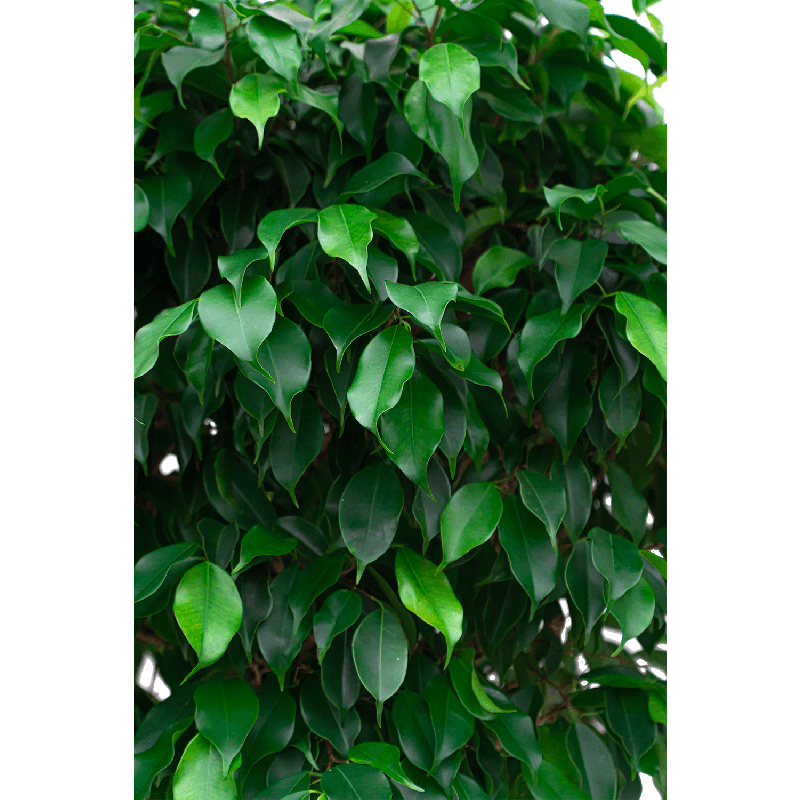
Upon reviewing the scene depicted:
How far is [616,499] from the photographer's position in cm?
93

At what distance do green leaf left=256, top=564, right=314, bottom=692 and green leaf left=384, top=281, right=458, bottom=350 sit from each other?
0.35 m

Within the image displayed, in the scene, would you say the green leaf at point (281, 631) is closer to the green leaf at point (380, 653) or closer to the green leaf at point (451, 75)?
the green leaf at point (380, 653)

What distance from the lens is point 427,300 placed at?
2.29ft

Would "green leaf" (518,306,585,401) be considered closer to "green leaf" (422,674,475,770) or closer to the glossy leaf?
the glossy leaf

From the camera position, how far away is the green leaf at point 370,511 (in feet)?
2.61

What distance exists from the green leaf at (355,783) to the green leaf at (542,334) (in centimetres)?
45

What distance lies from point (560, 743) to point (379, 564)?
0.33m

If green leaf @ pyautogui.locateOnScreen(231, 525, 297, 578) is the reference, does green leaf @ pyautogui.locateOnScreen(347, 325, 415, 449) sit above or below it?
above

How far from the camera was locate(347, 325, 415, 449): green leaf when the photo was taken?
681 mm

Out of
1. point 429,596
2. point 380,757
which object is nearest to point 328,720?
point 380,757

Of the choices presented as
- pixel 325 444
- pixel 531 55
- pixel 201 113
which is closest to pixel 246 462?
pixel 325 444

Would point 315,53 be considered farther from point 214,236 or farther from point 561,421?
point 561,421

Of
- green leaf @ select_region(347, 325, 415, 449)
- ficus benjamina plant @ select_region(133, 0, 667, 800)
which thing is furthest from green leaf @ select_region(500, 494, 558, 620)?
green leaf @ select_region(347, 325, 415, 449)

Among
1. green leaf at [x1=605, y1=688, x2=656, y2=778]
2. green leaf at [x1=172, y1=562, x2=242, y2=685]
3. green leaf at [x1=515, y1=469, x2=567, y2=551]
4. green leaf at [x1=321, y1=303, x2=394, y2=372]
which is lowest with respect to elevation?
green leaf at [x1=605, y1=688, x2=656, y2=778]
